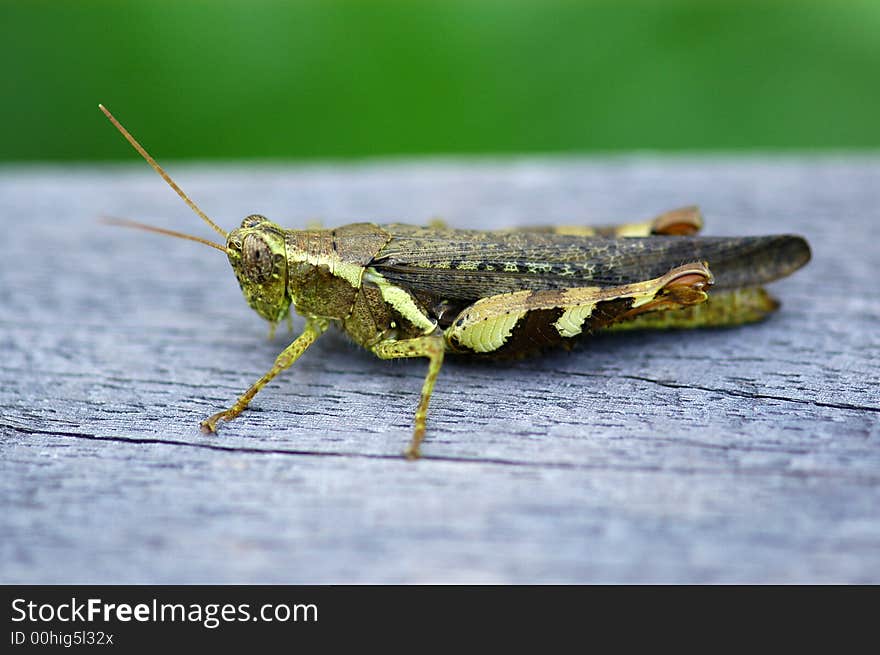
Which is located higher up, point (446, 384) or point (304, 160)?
point (304, 160)

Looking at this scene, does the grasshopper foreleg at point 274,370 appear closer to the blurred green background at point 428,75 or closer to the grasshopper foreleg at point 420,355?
the grasshopper foreleg at point 420,355

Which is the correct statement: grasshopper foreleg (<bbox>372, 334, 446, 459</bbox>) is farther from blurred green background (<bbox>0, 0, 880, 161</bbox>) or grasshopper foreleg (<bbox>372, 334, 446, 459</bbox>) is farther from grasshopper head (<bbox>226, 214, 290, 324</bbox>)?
blurred green background (<bbox>0, 0, 880, 161</bbox>)

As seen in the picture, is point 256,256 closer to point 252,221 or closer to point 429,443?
point 252,221

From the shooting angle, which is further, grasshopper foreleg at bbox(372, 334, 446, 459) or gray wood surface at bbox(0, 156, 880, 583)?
grasshopper foreleg at bbox(372, 334, 446, 459)

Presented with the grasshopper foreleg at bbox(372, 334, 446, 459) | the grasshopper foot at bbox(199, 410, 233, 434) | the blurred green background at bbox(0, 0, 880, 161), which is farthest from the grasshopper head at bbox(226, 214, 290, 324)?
the blurred green background at bbox(0, 0, 880, 161)

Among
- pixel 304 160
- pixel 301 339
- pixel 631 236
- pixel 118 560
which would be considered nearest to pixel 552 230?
pixel 631 236

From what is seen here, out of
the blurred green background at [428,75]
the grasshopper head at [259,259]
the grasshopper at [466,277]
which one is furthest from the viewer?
the blurred green background at [428,75]

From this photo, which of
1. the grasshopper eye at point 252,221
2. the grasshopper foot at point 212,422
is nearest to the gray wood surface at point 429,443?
the grasshopper foot at point 212,422
